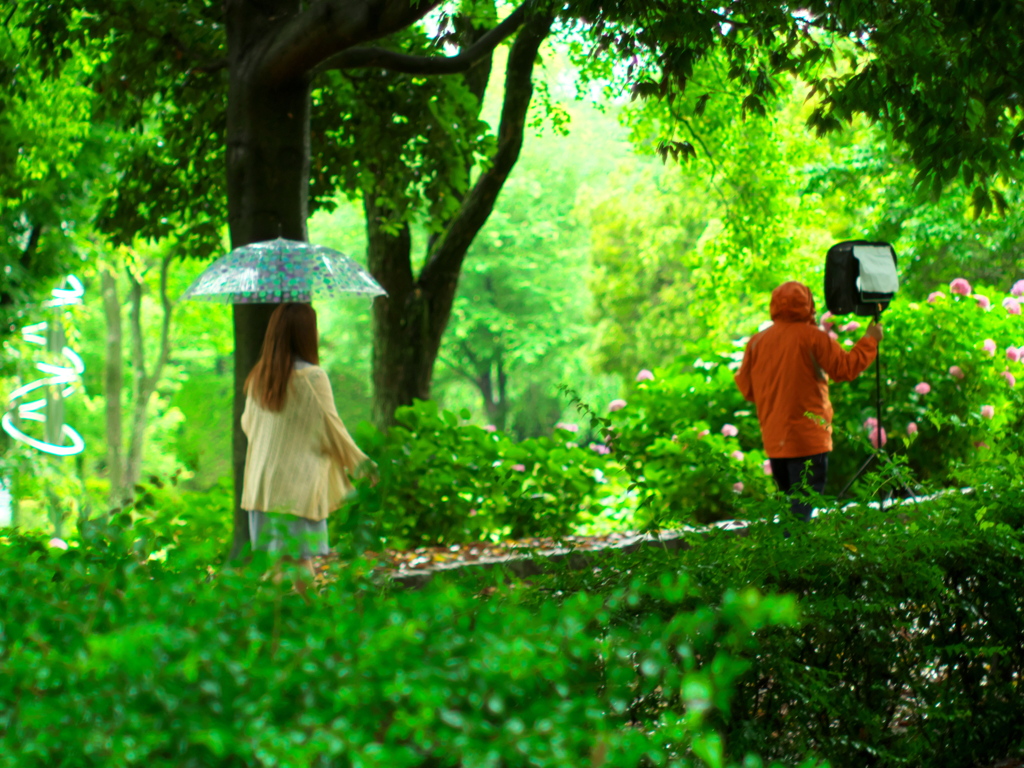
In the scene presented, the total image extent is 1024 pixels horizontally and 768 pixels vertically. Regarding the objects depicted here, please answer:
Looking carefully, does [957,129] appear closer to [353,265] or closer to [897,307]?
[353,265]

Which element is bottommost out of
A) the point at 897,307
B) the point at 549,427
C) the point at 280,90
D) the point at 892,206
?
the point at 549,427

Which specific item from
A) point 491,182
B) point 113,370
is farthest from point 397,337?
point 113,370

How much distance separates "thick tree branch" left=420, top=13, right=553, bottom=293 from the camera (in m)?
9.52

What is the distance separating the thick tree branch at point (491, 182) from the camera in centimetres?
952

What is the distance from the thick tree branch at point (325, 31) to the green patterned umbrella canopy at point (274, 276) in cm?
103

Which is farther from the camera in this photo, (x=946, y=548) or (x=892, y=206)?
(x=892, y=206)

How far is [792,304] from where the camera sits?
661 centimetres

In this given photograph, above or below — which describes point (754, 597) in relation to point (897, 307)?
below

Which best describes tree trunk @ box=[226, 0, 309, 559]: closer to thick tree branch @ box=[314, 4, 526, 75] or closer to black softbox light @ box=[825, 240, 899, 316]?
thick tree branch @ box=[314, 4, 526, 75]

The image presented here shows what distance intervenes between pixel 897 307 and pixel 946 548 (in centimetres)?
653

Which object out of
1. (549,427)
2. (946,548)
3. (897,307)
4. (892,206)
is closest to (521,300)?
(549,427)

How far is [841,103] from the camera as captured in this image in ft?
14.4

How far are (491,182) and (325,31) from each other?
4.30 m

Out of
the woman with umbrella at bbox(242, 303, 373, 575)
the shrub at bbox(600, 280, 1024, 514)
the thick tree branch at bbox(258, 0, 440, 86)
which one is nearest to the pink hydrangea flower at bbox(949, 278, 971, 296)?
the shrub at bbox(600, 280, 1024, 514)
